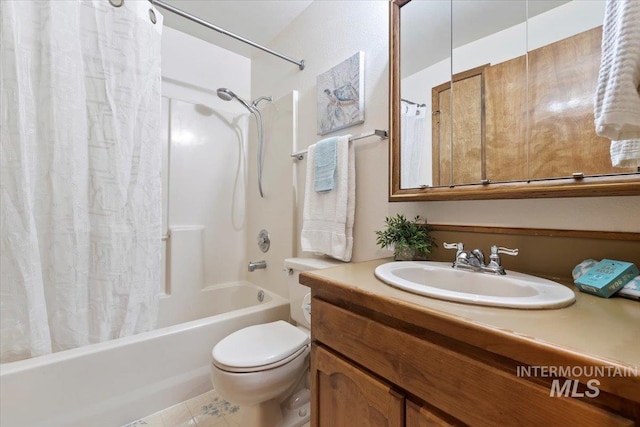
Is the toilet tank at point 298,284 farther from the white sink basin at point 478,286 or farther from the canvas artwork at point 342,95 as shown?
the canvas artwork at point 342,95

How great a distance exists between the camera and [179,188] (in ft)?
6.32

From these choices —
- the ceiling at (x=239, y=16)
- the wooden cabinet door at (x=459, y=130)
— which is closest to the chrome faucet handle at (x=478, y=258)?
the wooden cabinet door at (x=459, y=130)

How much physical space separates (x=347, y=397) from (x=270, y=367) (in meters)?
0.41

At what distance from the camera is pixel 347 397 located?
27.6 inches

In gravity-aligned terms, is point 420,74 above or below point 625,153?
above

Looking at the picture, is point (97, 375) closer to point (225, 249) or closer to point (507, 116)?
point (225, 249)

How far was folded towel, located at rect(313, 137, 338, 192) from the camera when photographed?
1.33 metres

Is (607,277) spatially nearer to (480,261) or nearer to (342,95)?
(480,261)

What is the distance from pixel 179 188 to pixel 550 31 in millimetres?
2042

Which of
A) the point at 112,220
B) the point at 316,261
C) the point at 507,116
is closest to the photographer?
the point at 507,116

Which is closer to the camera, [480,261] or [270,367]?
[480,261]

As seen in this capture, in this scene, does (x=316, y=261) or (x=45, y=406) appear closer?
(x=45, y=406)

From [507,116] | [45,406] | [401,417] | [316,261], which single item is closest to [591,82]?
[507,116]

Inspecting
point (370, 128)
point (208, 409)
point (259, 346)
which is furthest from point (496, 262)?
point (208, 409)
